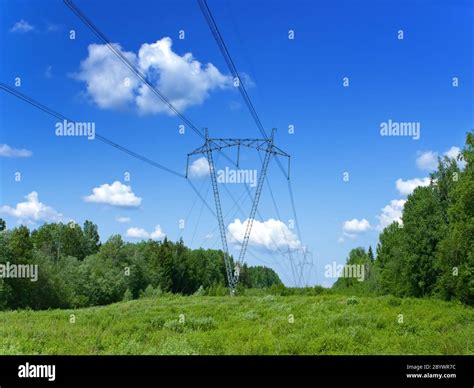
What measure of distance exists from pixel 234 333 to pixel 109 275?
20.9 metres

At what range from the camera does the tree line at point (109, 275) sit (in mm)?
31531

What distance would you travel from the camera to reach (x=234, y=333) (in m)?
13.5

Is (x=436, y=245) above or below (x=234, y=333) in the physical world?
above

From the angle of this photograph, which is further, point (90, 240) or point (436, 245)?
point (90, 240)

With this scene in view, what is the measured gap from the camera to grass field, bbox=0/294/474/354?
38.6 ft

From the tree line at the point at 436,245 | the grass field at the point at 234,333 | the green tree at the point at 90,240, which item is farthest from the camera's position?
the green tree at the point at 90,240

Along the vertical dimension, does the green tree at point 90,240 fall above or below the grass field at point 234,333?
above

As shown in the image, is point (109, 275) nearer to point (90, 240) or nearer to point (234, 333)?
point (234, 333)

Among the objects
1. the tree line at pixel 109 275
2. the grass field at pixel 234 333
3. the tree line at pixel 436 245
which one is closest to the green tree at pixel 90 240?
the tree line at pixel 109 275

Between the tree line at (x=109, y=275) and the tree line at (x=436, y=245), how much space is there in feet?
51.6

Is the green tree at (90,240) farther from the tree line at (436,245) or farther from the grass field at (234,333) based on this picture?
the grass field at (234,333)

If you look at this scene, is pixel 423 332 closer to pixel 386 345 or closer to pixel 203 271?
pixel 386 345

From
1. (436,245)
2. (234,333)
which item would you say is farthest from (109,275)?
(436,245)
